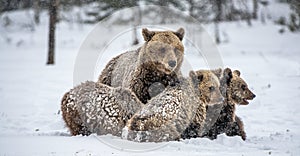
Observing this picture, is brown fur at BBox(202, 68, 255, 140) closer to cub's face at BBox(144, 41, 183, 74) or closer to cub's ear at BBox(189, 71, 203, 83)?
cub's ear at BBox(189, 71, 203, 83)

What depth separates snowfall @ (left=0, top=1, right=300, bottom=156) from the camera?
223 inches

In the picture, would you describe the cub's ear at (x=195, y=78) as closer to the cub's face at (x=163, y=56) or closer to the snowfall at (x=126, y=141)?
the cub's face at (x=163, y=56)

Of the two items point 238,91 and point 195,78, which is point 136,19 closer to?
point 238,91

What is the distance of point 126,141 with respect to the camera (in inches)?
231

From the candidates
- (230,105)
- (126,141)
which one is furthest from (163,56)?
(126,141)

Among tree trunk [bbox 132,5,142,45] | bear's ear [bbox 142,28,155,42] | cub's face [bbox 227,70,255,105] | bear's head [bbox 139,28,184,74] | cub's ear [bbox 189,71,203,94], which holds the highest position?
tree trunk [bbox 132,5,142,45]

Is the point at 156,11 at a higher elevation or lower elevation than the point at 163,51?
higher

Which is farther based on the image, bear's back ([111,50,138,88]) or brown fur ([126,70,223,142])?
bear's back ([111,50,138,88])

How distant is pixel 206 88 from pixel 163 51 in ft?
2.95

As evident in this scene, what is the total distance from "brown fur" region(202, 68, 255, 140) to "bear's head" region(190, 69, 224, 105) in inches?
7.4

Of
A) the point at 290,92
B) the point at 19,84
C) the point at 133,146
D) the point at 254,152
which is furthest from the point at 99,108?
the point at 19,84

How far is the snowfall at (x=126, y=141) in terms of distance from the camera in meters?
5.65

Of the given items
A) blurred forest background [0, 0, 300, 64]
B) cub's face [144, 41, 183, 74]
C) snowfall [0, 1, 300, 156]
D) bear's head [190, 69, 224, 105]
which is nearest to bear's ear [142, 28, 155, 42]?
cub's face [144, 41, 183, 74]

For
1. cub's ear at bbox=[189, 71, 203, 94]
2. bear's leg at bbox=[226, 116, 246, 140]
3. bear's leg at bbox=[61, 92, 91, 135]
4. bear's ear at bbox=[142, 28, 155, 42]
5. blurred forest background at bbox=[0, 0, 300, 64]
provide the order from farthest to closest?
blurred forest background at bbox=[0, 0, 300, 64]
bear's ear at bbox=[142, 28, 155, 42]
bear's leg at bbox=[226, 116, 246, 140]
cub's ear at bbox=[189, 71, 203, 94]
bear's leg at bbox=[61, 92, 91, 135]
